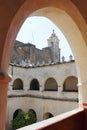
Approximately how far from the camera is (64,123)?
2.25 metres

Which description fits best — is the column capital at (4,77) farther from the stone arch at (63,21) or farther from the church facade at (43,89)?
the church facade at (43,89)

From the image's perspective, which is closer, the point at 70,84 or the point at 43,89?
the point at 70,84

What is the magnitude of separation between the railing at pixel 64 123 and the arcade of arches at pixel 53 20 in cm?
30

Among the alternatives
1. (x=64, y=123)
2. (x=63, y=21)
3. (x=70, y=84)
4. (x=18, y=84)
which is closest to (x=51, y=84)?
(x=70, y=84)

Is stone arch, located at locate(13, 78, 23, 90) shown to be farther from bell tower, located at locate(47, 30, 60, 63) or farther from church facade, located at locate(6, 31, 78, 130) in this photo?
bell tower, located at locate(47, 30, 60, 63)

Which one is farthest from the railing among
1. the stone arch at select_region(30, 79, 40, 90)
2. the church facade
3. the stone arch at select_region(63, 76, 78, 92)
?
the stone arch at select_region(30, 79, 40, 90)

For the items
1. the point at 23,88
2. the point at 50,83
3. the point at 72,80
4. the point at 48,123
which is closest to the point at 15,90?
the point at 23,88

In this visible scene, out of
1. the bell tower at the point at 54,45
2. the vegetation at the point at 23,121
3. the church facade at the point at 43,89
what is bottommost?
the vegetation at the point at 23,121

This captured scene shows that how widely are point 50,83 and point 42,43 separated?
6.93 meters

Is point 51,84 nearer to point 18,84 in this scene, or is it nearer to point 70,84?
point 70,84

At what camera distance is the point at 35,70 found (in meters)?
13.5

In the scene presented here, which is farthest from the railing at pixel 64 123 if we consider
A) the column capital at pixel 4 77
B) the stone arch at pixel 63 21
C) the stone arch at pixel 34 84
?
the stone arch at pixel 34 84

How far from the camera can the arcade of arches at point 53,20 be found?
1705mm

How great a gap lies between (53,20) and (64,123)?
6.13 feet
